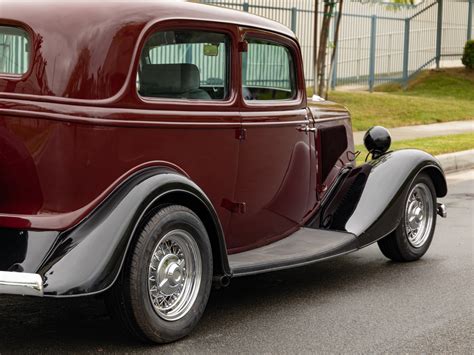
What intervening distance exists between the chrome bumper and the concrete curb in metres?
9.10

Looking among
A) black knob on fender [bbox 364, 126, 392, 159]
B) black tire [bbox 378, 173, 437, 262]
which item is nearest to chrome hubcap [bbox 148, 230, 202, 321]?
black tire [bbox 378, 173, 437, 262]

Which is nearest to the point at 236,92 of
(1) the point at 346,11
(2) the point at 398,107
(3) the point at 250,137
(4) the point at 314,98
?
(3) the point at 250,137

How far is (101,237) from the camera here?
4.33m

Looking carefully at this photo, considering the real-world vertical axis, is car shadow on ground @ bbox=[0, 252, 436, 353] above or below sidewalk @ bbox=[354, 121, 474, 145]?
above

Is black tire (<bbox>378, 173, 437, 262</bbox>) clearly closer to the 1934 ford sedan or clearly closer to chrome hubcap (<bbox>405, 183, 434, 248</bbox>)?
chrome hubcap (<bbox>405, 183, 434, 248</bbox>)

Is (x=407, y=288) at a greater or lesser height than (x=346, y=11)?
lesser

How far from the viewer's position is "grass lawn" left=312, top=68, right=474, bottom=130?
18016 millimetres

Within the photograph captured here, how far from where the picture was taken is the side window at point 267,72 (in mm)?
5711

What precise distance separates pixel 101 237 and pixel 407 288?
2438 mm

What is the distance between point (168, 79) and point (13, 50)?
0.85m

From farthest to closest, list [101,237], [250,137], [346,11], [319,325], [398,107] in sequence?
[346,11] < [398,107] < [250,137] < [319,325] < [101,237]

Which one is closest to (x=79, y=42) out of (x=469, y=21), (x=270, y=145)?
(x=270, y=145)

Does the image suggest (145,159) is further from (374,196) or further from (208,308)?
(374,196)

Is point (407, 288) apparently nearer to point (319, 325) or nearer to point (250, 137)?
point (319, 325)
